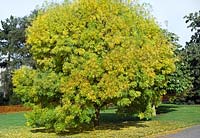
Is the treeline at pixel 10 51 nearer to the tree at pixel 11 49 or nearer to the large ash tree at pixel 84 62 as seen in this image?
the tree at pixel 11 49

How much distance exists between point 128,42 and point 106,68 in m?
1.78

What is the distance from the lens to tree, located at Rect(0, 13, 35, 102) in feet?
193

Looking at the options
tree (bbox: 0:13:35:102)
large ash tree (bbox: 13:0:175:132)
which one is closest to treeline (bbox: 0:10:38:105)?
tree (bbox: 0:13:35:102)

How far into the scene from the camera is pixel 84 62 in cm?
1898

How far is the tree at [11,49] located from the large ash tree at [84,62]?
123 feet

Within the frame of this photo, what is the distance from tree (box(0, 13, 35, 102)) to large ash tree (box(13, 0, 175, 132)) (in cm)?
3753

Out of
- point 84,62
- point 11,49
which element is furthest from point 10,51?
point 84,62

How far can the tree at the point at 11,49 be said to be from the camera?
58938mm

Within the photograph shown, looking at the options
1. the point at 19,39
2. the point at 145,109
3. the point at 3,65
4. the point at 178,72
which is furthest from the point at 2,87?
the point at 145,109

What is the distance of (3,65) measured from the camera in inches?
2468

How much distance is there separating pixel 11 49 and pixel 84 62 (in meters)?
42.7

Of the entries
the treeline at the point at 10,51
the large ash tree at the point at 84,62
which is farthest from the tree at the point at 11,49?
the large ash tree at the point at 84,62

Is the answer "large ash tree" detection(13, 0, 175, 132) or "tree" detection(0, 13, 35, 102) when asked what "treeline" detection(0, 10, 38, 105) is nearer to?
"tree" detection(0, 13, 35, 102)

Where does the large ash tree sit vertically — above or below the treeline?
below
